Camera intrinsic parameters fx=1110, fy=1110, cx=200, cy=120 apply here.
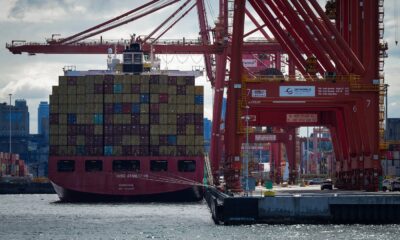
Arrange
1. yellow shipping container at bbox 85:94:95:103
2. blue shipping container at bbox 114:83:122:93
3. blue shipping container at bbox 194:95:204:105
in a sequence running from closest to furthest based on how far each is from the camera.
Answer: blue shipping container at bbox 194:95:204:105, blue shipping container at bbox 114:83:122:93, yellow shipping container at bbox 85:94:95:103

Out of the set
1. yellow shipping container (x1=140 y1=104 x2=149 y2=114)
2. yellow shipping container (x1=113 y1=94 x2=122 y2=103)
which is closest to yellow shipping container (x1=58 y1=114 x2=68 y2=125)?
yellow shipping container (x1=113 y1=94 x2=122 y2=103)

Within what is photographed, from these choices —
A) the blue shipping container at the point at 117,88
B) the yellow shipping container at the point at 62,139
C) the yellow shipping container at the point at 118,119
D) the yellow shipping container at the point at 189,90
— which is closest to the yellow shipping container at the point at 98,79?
the blue shipping container at the point at 117,88

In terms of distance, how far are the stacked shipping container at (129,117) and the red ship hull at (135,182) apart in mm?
986

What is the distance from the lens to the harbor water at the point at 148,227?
55.7 metres

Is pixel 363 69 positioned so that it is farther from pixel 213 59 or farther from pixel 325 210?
pixel 213 59

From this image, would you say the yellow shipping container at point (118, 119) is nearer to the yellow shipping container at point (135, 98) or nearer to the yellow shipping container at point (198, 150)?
the yellow shipping container at point (135, 98)

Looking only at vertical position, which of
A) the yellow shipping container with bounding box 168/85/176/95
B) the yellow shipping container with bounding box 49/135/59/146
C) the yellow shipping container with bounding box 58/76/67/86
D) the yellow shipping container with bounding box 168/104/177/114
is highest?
the yellow shipping container with bounding box 58/76/67/86

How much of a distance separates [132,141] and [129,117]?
7.08 ft

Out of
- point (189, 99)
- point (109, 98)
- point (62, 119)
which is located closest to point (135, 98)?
point (109, 98)

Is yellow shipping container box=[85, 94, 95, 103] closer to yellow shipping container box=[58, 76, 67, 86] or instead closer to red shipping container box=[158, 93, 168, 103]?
yellow shipping container box=[58, 76, 67, 86]

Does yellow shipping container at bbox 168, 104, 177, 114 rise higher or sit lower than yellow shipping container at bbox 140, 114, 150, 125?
higher

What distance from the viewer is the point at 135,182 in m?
97.2

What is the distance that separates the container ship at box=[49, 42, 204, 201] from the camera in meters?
97.3

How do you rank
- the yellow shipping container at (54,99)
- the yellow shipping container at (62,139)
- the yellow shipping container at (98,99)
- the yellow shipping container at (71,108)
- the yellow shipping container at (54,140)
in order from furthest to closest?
the yellow shipping container at (54,99), the yellow shipping container at (71,108), the yellow shipping container at (54,140), the yellow shipping container at (62,139), the yellow shipping container at (98,99)
